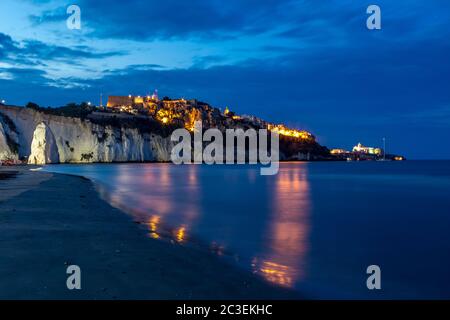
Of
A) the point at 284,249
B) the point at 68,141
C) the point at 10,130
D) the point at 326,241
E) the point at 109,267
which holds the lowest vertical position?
the point at 326,241

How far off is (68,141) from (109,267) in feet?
344

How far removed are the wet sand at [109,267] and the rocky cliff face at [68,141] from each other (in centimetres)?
7580

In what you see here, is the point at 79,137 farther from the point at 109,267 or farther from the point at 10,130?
the point at 109,267

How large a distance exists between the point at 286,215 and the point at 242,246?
8.02m

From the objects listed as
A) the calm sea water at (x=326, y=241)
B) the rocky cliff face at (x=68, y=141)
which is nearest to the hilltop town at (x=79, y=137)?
the rocky cliff face at (x=68, y=141)

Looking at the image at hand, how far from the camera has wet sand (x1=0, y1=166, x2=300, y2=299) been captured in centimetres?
584

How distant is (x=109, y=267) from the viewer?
23.1ft

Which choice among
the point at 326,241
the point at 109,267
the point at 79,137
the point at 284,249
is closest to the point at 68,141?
the point at 79,137

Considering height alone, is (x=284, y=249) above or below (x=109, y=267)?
below

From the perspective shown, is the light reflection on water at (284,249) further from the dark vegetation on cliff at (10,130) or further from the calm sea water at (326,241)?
the dark vegetation on cliff at (10,130)

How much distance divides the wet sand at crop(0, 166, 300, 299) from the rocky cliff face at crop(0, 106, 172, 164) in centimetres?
7580

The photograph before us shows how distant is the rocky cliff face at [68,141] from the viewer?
276 feet
